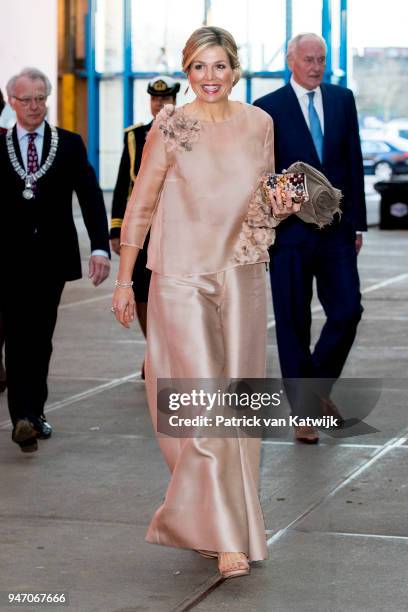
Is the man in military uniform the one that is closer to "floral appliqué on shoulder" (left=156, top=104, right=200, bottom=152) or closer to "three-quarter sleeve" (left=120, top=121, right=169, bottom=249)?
"three-quarter sleeve" (left=120, top=121, right=169, bottom=249)

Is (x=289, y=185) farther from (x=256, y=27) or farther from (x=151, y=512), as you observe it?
(x=256, y=27)

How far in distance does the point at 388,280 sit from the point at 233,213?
37.4 feet

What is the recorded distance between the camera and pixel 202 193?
4836 mm

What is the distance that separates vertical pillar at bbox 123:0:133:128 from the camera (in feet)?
135

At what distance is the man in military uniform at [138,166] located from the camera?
28.5 feet

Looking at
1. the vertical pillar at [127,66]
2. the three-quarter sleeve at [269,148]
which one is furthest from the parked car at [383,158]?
the three-quarter sleeve at [269,148]

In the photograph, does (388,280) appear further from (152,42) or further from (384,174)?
(384,174)

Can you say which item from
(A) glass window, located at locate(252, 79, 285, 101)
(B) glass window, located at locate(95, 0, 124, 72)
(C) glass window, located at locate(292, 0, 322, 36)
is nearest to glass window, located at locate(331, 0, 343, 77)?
(C) glass window, located at locate(292, 0, 322, 36)

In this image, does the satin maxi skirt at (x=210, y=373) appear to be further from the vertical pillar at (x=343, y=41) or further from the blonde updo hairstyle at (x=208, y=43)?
the vertical pillar at (x=343, y=41)

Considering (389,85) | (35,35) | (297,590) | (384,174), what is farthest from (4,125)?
(389,85)

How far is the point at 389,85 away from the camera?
6506cm

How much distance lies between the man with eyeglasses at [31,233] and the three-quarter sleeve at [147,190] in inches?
85.3

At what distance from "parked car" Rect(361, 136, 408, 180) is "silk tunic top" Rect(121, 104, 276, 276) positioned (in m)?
42.9

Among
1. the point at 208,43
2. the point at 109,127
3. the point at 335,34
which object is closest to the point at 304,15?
the point at 335,34
